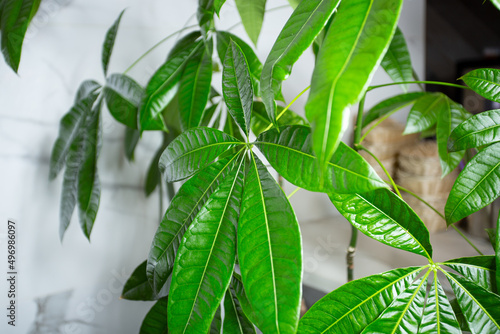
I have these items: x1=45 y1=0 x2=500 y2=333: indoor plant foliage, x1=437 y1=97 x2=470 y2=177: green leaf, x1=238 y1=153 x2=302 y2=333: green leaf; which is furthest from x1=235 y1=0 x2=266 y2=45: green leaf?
x1=437 y1=97 x2=470 y2=177: green leaf

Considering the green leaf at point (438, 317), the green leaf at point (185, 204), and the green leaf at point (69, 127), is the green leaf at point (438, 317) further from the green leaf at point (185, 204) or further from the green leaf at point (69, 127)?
the green leaf at point (69, 127)

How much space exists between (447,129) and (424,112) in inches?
4.0

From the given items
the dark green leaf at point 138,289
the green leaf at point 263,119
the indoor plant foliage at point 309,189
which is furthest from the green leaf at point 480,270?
the dark green leaf at point 138,289

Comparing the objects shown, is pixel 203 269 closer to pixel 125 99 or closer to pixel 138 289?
pixel 138 289

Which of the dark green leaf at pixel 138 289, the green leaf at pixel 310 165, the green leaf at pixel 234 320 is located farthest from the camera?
the dark green leaf at pixel 138 289

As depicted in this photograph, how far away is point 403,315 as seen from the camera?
45 cm

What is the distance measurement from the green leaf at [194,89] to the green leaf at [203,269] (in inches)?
11.0

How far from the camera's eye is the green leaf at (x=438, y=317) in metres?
0.44

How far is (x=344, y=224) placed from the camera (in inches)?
67.8

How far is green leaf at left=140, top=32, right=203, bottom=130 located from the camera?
0.71m

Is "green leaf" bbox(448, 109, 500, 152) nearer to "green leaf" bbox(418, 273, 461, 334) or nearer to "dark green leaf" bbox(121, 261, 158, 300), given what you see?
"green leaf" bbox(418, 273, 461, 334)

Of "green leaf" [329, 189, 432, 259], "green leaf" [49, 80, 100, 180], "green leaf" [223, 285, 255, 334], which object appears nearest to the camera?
"green leaf" [329, 189, 432, 259]

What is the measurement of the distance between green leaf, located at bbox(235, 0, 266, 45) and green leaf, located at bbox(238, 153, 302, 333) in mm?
354

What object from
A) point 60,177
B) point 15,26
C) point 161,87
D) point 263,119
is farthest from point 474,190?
point 60,177
